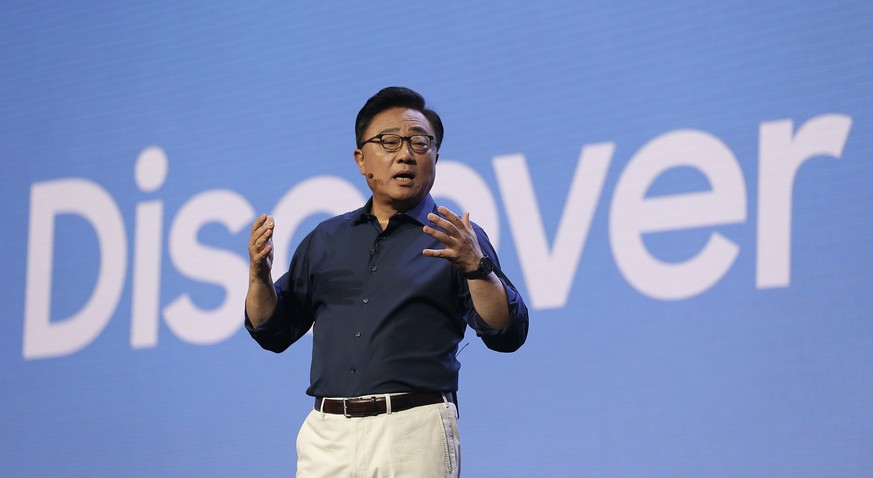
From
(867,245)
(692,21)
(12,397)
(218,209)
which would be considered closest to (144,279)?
(218,209)

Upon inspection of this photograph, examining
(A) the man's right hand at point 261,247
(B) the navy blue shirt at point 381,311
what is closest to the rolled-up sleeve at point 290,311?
(B) the navy blue shirt at point 381,311

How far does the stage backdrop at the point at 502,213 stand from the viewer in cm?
269

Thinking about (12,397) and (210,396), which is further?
(12,397)

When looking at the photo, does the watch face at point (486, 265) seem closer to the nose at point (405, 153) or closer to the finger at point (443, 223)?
the finger at point (443, 223)

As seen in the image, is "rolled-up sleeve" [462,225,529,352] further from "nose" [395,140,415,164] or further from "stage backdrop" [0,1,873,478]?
"stage backdrop" [0,1,873,478]

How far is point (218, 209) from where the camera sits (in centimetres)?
344

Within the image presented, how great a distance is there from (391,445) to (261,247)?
45cm

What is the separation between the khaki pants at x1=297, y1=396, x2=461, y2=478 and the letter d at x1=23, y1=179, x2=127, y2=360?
176 cm

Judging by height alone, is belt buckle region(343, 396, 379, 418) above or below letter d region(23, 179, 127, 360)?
below

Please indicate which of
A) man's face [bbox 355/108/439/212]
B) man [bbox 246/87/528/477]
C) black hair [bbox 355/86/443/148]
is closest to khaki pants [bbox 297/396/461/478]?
man [bbox 246/87/528/477]

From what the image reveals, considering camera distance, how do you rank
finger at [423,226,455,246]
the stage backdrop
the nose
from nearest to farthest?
→ 1. finger at [423,226,455,246]
2. the nose
3. the stage backdrop

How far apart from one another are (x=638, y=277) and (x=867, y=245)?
22.8 inches

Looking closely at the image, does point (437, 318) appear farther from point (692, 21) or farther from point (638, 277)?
point (692, 21)

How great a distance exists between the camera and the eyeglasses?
2.12 metres
